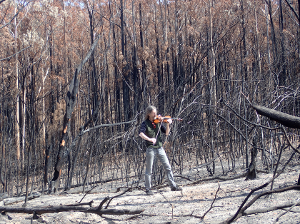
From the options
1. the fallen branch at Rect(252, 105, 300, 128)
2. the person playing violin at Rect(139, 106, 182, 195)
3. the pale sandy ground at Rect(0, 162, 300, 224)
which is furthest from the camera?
the person playing violin at Rect(139, 106, 182, 195)

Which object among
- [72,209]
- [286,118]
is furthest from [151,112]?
[286,118]

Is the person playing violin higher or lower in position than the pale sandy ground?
higher

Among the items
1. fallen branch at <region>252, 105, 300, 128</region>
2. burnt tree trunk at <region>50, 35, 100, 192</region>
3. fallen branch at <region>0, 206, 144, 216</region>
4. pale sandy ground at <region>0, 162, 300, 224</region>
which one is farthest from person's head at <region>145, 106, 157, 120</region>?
fallen branch at <region>252, 105, 300, 128</region>

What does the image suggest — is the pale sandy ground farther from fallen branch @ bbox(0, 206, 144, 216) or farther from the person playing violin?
the person playing violin

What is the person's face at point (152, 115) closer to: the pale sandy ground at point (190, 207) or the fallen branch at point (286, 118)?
the pale sandy ground at point (190, 207)

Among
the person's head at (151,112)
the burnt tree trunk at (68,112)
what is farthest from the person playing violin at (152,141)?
the burnt tree trunk at (68,112)

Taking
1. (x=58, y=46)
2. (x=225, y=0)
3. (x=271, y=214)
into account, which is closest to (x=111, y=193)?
(x=271, y=214)

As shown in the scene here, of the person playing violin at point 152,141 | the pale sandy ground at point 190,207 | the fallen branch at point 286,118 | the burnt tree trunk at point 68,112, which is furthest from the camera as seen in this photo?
the burnt tree trunk at point 68,112

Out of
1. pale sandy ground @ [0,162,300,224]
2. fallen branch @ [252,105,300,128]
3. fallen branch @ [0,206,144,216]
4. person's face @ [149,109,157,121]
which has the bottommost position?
pale sandy ground @ [0,162,300,224]

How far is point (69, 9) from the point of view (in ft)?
63.6

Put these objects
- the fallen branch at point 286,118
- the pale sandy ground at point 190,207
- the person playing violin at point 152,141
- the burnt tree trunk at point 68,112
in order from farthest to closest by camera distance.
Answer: the burnt tree trunk at point 68,112
the person playing violin at point 152,141
the pale sandy ground at point 190,207
the fallen branch at point 286,118

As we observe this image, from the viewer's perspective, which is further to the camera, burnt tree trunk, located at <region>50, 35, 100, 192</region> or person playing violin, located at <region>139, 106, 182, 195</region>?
burnt tree trunk, located at <region>50, 35, 100, 192</region>

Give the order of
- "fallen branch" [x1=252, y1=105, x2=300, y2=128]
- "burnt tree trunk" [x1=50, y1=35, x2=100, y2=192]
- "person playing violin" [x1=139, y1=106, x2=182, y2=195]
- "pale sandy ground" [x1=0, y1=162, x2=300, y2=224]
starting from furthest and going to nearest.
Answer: "burnt tree trunk" [x1=50, y1=35, x2=100, y2=192] → "person playing violin" [x1=139, y1=106, x2=182, y2=195] → "pale sandy ground" [x1=0, y1=162, x2=300, y2=224] → "fallen branch" [x1=252, y1=105, x2=300, y2=128]

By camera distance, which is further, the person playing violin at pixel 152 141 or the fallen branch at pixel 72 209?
the person playing violin at pixel 152 141
